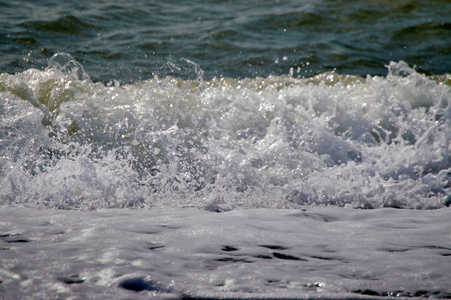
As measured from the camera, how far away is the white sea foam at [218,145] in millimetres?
3295

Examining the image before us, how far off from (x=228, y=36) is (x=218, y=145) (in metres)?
3.36

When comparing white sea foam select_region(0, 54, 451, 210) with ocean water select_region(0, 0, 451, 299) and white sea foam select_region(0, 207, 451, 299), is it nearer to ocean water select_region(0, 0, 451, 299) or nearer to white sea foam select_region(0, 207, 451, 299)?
ocean water select_region(0, 0, 451, 299)

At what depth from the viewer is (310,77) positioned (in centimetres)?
602

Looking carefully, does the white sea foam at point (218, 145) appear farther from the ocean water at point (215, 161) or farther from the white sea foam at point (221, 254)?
the white sea foam at point (221, 254)

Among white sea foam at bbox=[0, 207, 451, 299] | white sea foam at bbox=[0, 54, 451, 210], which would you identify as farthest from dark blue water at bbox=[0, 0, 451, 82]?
white sea foam at bbox=[0, 207, 451, 299]

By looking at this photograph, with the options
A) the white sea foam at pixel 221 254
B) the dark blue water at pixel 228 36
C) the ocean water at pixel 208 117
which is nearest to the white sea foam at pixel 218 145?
the ocean water at pixel 208 117

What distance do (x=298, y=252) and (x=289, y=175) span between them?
4.12ft

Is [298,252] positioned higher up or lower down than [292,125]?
lower down

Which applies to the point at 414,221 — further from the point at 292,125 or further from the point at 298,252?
the point at 292,125

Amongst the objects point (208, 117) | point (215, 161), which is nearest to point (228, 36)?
point (208, 117)

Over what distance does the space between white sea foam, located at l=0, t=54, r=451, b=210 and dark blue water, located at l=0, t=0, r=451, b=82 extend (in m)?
1.08

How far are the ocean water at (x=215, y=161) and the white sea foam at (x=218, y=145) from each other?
17mm

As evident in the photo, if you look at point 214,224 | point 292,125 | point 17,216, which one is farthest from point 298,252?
point 292,125

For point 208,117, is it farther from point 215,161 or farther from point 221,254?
point 221,254
